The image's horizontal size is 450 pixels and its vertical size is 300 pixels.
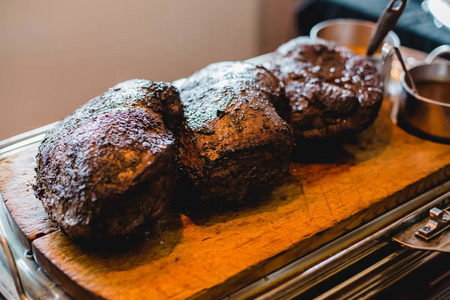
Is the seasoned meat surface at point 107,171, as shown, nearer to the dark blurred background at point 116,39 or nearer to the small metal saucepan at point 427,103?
the small metal saucepan at point 427,103

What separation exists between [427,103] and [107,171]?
4.66 ft

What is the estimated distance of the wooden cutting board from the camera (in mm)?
1223

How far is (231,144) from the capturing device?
1379mm

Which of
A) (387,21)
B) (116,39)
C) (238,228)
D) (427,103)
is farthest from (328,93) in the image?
(116,39)

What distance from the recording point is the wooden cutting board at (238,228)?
122 cm

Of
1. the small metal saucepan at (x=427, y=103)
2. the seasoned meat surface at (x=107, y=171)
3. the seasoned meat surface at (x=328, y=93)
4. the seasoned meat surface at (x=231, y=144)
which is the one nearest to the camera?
the seasoned meat surface at (x=107, y=171)

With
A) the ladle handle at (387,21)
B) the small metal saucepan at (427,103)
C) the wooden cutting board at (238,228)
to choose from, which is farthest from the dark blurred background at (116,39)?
the wooden cutting board at (238,228)

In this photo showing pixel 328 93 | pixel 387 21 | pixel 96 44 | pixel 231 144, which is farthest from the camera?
pixel 96 44

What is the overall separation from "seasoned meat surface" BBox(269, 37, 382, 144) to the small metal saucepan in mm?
213

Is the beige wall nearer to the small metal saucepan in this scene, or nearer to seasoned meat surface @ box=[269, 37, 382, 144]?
seasoned meat surface @ box=[269, 37, 382, 144]

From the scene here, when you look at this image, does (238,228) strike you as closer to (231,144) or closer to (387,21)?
(231,144)

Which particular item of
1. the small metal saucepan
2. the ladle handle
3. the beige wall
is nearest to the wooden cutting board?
the small metal saucepan

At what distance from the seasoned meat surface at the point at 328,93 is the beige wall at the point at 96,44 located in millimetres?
1728

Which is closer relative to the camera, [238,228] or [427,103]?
[238,228]
